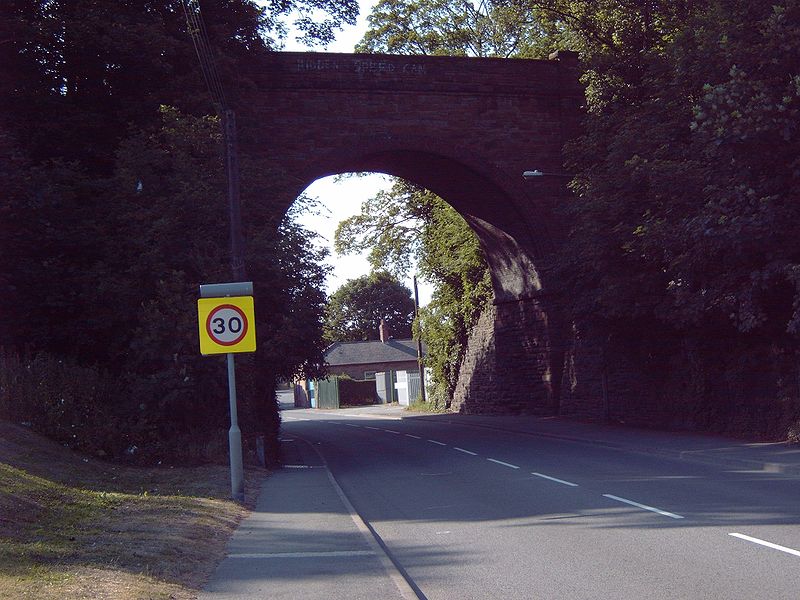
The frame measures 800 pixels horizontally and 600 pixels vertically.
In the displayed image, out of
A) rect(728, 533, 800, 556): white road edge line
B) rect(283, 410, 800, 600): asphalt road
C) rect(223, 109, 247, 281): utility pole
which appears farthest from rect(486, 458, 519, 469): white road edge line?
rect(728, 533, 800, 556): white road edge line

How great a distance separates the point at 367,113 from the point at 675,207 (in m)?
13.6

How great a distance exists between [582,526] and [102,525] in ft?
17.2

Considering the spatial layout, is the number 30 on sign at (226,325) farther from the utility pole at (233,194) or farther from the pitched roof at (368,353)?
the pitched roof at (368,353)

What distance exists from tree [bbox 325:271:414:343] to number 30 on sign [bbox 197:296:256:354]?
105 metres

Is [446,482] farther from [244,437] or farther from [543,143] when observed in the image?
[543,143]

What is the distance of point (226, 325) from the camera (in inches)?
535

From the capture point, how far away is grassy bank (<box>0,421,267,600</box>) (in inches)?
288

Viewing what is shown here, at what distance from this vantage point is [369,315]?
121 m

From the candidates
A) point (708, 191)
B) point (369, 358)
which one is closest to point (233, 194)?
point (708, 191)

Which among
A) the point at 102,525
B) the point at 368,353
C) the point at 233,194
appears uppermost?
the point at 368,353

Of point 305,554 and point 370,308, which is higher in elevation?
point 370,308

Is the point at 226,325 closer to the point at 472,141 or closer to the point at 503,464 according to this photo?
the point at 503,464

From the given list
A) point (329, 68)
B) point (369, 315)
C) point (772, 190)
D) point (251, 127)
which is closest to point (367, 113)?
point (329, 68)

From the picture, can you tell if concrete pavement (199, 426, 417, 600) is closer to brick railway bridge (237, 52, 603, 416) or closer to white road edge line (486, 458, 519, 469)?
white road edge line (486, 458, 519, 469)
